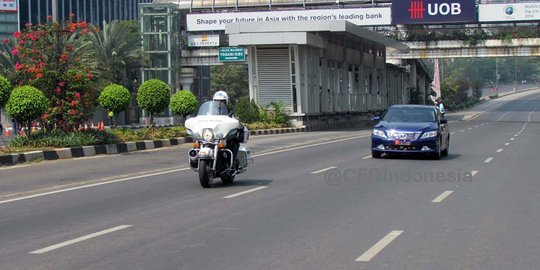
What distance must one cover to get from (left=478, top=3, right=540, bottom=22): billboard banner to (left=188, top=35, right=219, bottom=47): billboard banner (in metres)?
22.6

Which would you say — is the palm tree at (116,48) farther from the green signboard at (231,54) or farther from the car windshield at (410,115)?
the car windshield at (410,115)

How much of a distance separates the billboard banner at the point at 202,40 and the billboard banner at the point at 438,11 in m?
15.9

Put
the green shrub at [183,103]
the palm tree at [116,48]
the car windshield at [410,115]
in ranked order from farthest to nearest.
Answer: the palm tree at [116,48], the green shrub at [183,103], the car windshield at [410,115]

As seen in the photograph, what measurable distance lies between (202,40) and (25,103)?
4902cm

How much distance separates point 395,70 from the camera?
80062 mm

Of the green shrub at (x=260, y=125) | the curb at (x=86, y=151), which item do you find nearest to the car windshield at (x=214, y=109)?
the curb at (x=86, y=151)

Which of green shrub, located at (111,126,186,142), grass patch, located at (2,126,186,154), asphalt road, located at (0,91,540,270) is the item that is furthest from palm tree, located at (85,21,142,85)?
asphalt road, located at (0,91,540,270)

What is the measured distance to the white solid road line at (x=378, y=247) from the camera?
26.2 ft

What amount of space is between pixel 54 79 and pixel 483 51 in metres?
47.2

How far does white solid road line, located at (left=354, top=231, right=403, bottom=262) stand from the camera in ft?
26.2

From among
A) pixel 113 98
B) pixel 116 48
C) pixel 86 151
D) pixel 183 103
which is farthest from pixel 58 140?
pixel 116 48

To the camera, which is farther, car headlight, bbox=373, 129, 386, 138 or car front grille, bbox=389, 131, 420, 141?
car headlight, bbox=373, 129, 386, 138

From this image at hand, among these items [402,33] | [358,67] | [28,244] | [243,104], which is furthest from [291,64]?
[28,244]

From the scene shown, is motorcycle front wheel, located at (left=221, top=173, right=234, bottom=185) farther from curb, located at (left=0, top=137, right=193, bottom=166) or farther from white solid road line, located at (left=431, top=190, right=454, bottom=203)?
curb, located at (left=0, top=137, right=193, bottom=166)
